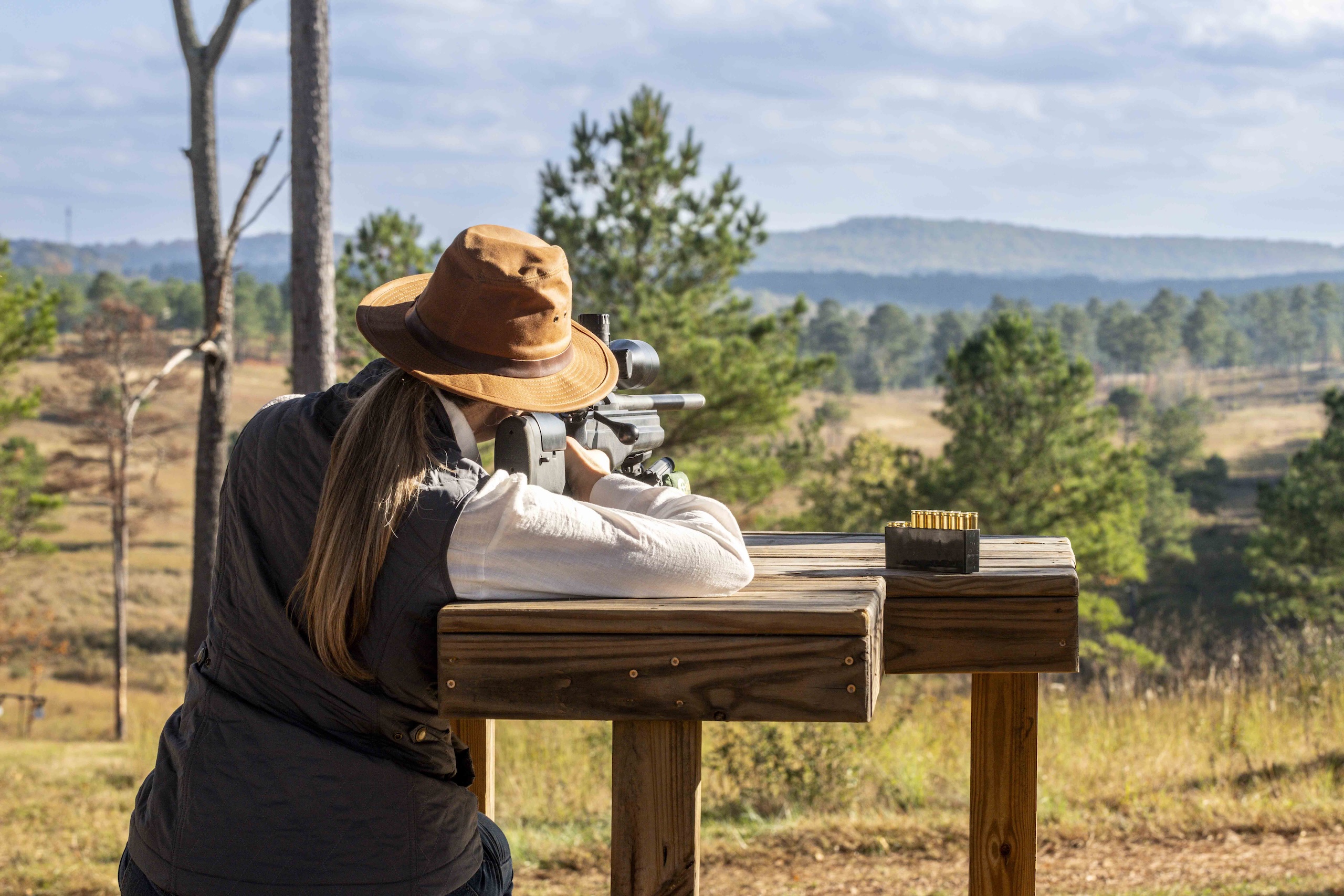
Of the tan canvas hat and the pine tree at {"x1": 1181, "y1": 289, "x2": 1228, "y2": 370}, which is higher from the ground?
the pine tree at {"x1": 1181, "y1": 289, "x2": 1228, "y2": 370}

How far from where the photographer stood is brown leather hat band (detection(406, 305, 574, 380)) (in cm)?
168

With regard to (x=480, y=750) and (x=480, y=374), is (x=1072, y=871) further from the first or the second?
(x=480, y=374)

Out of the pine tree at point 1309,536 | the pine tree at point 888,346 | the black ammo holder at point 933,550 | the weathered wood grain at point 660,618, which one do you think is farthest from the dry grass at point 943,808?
the pine tree at point 888,346

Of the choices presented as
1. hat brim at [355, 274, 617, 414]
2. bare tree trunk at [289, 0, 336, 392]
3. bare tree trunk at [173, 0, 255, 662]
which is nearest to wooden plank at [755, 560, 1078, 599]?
hat brim at [355, 274, 617, 414]

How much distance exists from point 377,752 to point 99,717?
29208 millimetres

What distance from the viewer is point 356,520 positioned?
1.51 m

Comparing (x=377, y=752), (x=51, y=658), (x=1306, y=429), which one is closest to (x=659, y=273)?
(x=377, y=752)

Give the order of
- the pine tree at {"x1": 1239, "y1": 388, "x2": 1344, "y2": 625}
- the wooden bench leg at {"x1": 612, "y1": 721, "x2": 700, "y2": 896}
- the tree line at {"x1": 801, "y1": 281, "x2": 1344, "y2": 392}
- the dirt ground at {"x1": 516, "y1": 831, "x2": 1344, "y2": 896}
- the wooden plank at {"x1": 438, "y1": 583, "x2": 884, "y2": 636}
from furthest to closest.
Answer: the tree line at {"x1": 801, "y1": 281, "x2": 1344, "y2": 392}
the pine tree at {"x1": 1239, "y1": 388, "x2": 1344, "y2": 625}
the dirt ground at {"x1": 516, "y1": 831, "x2": 1344, "y2": 896}
the wooden bench leg at {"x1": 612, "y1": 721, "x2": 700, "y2": 896}
the wooden plank at {"x1": 438, "y1": 583, "x2": 884, "y2": 636}

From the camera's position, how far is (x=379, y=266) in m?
15.6

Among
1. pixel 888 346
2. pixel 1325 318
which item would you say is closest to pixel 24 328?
pixel 888 346

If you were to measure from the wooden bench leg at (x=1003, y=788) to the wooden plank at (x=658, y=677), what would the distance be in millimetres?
877

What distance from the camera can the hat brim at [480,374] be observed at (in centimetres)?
165

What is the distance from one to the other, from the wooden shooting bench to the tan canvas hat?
12.9 inches

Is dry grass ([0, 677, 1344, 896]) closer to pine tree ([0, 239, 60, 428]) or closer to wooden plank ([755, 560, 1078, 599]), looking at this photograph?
wooden plank ([755, 560, 1078, 599])
